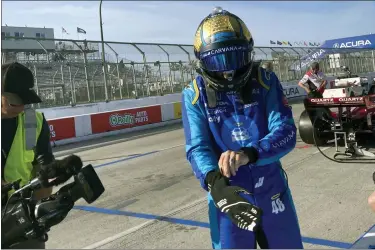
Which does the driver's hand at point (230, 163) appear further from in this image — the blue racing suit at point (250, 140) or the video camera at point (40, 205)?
the video camera at point (40, 205)

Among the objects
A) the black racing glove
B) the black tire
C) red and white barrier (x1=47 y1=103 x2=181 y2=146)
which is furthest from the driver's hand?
red and white barrier (x1=47 y1=103 x2=181 y2=146)

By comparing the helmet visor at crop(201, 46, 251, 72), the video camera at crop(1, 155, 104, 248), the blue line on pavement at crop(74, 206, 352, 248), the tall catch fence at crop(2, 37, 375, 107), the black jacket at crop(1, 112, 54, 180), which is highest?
the tall catch fence at crop(2, 37, 375, 107)

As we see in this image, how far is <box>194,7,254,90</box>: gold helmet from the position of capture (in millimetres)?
2064

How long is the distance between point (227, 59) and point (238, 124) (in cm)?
34

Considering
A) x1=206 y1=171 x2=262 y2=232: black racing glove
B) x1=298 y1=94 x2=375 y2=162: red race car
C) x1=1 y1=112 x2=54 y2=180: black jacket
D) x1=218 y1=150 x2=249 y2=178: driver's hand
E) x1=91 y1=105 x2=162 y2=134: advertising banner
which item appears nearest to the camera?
x1=206 y1=171 x2=262 y2=232: black racing glove

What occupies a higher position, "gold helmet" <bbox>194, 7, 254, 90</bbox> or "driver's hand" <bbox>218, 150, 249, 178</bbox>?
"gold helmet" <bbox>194, 7, 254, 90</bbox>

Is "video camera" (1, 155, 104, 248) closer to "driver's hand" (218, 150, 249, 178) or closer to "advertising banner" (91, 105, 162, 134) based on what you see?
"driver's hand" (218, 150, 249, 178)

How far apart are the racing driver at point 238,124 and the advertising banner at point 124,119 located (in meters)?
12.3

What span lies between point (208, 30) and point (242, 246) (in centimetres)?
110

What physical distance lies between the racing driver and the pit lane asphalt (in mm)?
2036

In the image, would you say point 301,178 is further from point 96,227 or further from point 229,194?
point 229,194

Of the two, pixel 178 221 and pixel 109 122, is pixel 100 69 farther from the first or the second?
pixel 178 221

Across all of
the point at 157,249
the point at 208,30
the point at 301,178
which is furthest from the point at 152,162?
the point at 208,30

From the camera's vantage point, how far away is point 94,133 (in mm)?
14125
